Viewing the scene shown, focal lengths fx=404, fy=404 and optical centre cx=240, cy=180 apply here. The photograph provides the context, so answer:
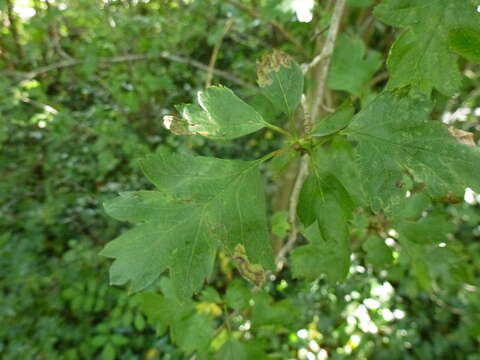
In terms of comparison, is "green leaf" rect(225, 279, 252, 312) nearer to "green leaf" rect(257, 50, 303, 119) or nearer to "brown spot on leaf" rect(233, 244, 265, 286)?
"brown spot on leaf" rect(233, 244, 265, 286)

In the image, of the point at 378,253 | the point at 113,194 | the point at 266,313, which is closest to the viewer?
the point at 378,253

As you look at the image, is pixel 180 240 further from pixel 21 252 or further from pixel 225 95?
pixel 21 252

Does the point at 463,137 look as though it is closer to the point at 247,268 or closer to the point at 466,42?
the point at 466,42

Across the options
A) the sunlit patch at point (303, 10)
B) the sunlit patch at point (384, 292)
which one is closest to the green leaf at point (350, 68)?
the sunlit patch at point (303, 10)

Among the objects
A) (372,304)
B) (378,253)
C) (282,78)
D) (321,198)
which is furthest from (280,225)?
(372,304)

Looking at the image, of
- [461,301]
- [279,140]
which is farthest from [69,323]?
[461,301]
